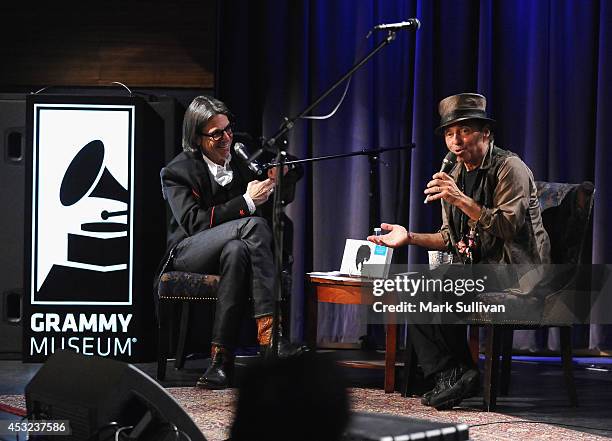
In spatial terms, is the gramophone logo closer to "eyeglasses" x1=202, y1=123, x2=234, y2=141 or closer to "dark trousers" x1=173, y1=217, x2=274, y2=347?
"eyeglasses" x1=202, y1=123, x2=234, y2=141

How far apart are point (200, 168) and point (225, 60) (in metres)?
1.04

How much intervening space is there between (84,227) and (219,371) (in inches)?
42.5

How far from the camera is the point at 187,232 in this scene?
3.98m

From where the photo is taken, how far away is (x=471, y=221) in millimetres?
3389

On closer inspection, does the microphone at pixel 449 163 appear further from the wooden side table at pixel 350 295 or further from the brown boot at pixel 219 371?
the brown boot at pixel 219 371

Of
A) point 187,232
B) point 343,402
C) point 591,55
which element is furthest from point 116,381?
point 591,55

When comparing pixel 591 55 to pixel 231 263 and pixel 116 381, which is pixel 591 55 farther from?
pixel 116 381

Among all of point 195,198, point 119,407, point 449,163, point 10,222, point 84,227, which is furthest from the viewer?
point 10,222

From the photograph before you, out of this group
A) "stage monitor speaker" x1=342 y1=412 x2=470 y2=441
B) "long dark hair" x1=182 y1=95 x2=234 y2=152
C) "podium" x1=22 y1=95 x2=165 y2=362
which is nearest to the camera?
"stage monitor speaker" x1=342 y1=412 x2=470 y2=441

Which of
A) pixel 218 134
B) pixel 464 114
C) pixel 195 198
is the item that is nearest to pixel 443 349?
pixel 464 114

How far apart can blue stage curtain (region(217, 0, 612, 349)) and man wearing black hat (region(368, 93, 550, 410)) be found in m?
1.34

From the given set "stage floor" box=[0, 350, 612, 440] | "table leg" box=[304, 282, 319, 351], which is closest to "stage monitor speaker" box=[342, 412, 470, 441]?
"stage floor" box=[0, 350, 612, 440]

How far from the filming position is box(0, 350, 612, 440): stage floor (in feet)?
10.2

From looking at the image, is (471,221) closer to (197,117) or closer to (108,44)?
(197,117)
